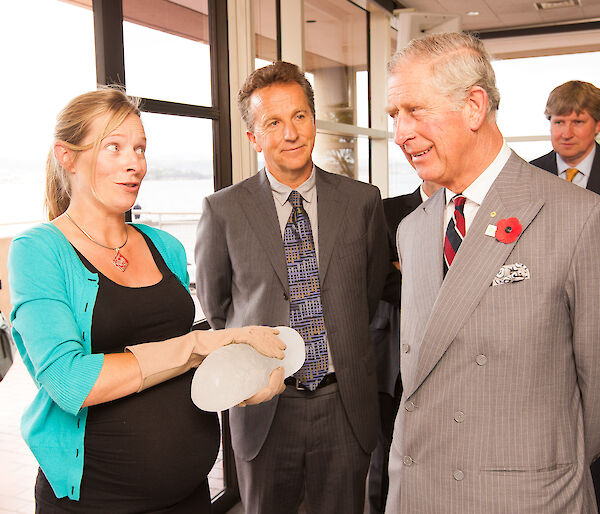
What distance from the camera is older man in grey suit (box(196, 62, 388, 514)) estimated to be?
6.53ft

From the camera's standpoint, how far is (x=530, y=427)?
1.27 metres

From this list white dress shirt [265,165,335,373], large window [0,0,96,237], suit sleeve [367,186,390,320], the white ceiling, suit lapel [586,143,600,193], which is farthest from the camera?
the white ceiling

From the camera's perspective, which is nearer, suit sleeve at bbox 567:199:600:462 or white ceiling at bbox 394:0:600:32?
suit sleeve at bbox 567:199:600:462

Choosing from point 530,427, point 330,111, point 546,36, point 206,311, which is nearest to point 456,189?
point 530,427

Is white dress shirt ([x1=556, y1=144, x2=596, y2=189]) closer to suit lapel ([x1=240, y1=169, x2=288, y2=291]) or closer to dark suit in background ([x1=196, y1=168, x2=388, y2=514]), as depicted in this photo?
dark suit in background ([x1=196, y1=168, x2=388, y2=514])

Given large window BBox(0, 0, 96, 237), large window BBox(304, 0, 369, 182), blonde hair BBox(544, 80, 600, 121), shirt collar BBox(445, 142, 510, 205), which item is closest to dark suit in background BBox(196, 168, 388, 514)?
large window BBox(0, 0, 96, 237)

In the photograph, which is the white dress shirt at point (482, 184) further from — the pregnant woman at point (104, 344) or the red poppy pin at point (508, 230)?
the pregnant woman at point (104, 344)

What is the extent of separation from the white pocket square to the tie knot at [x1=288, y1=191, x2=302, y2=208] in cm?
94

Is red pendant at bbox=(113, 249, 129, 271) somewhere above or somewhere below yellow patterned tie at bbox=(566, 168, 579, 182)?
below

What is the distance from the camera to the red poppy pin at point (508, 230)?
127 cm

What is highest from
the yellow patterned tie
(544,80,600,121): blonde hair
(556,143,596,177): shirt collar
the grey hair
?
(544,80,600,121): blonde hair

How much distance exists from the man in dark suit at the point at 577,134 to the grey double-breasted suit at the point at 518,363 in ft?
6.97

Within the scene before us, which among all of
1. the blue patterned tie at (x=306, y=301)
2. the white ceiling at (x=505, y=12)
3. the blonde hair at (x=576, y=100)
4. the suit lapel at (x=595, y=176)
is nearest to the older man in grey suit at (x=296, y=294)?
the blue patterned tie at (x=306, y=301)

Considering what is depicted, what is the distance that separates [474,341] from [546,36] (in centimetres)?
728
